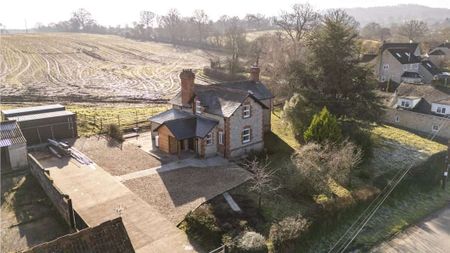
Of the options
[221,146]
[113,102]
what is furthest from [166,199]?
[113,102]

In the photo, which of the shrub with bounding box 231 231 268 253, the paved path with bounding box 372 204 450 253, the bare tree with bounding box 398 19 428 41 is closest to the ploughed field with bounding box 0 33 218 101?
the paved path with bounding box 372 204 450 253

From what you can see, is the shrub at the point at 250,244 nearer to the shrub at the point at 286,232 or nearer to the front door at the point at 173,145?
the shrub at the point at 286,232

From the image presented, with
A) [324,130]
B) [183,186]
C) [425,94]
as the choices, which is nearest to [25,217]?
[183,186]

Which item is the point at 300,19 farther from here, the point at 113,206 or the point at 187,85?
the point at 113,206

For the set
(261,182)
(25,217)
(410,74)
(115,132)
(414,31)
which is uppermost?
(414,31)

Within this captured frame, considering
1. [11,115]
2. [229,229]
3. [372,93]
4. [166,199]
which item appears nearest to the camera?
[229,229]

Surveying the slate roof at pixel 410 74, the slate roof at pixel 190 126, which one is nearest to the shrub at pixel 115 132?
the slate roof at pixel 190 126

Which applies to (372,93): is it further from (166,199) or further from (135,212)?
(135,212)
